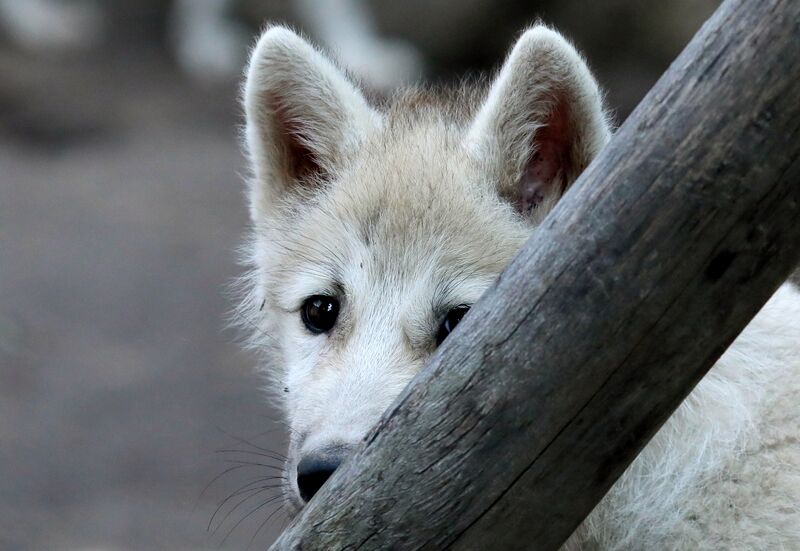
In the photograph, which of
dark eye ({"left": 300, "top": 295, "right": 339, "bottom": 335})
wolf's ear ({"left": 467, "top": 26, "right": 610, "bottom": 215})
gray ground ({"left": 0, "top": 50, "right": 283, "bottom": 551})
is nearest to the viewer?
wolf's ear ({"left": 467, "top": 26, "right": 610, "bottom": 215})

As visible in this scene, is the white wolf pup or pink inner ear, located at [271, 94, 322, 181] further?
pink inner ear, located at [271, 94, 322, 181]

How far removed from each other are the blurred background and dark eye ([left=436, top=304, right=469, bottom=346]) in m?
1.84

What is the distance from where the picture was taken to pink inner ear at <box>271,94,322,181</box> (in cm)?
478

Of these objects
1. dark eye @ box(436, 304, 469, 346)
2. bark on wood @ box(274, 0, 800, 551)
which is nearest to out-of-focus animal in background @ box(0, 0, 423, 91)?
dark eye @ box(436, 304, 469, 346)

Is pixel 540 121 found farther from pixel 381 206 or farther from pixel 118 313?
pixel 118 313

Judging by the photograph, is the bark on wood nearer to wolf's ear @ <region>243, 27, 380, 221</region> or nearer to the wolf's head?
the wolf's head

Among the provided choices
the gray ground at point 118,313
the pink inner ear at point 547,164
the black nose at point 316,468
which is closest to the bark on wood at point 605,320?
the black nose at point 316,468

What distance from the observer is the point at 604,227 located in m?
2.67

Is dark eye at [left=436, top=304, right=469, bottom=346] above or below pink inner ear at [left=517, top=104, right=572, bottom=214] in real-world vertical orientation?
below

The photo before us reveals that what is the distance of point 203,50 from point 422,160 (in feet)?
43.5

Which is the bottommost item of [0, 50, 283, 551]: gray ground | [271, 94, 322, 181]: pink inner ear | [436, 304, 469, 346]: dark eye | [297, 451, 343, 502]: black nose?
[0, 50, 283, 551]: gray ground

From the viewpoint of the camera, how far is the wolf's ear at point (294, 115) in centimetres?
454

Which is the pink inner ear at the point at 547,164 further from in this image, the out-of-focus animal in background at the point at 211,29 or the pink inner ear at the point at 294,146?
the out-of-focus animal in background at the point at 211,29

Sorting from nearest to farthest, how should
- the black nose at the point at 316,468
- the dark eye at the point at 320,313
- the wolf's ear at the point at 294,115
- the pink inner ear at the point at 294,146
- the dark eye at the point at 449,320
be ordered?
the black nose at the point at 316,468 < the dark eye at the point at 449,320 < the dark eye at the point at 320,313 < the wolf's ear at the point at 294,115 < the pink inner ear at the point at 294,146
